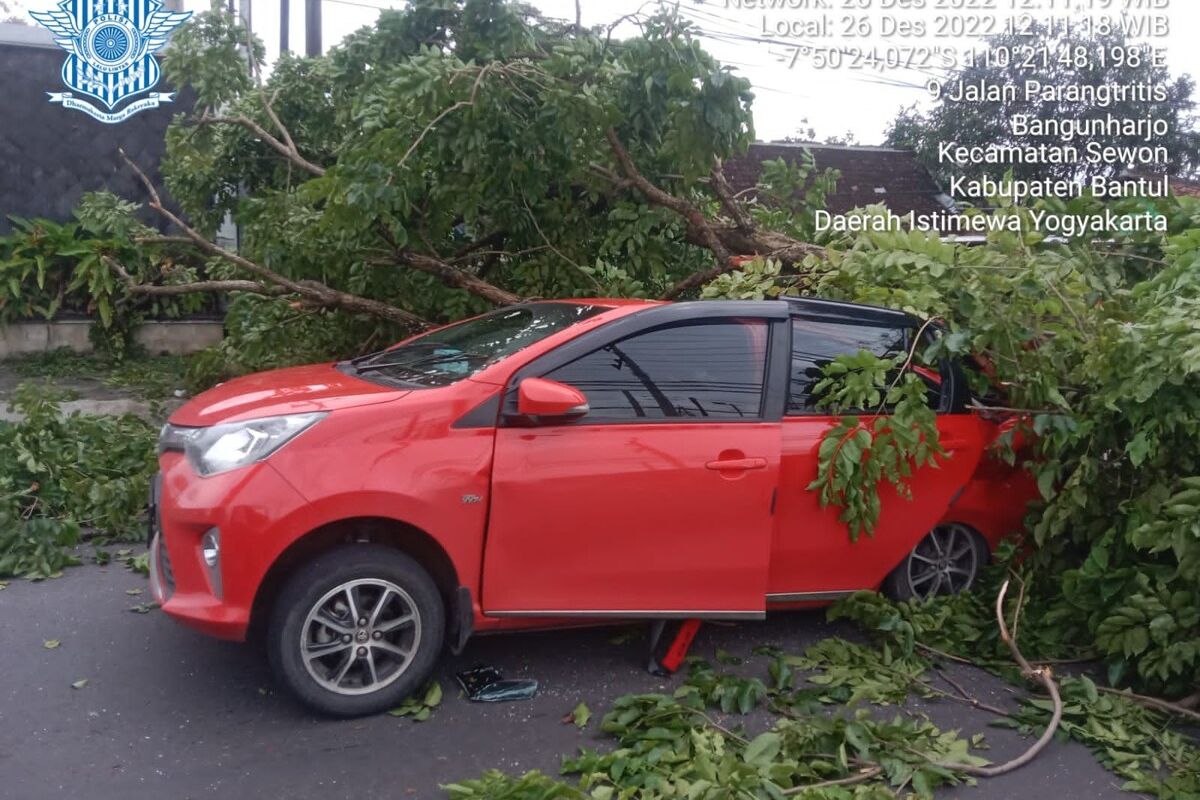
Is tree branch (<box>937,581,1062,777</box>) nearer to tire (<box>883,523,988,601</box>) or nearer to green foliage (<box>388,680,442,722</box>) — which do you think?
tire (<box>883,523,988,601</box>)

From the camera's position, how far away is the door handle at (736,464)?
439 centimetres

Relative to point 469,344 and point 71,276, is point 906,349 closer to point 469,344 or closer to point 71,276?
point 469,344

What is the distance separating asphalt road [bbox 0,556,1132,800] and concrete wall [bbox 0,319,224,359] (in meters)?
6.46

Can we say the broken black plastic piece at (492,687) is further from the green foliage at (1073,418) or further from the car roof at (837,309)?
the car roof at (837,309)

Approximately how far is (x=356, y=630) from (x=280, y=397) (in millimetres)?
976

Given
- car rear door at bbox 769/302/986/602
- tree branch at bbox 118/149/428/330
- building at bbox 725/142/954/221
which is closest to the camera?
car rear door at bbox 769/302/986/602

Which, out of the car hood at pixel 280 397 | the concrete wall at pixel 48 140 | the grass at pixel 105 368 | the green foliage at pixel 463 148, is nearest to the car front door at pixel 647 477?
the car hood at pixel 280 397

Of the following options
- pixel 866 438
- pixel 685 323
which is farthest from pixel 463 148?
pixel 866 438

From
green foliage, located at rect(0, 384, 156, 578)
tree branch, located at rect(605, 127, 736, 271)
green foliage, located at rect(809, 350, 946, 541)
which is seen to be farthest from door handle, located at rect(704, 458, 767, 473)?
green foliage, located at rect(0, 384, 156, 578)

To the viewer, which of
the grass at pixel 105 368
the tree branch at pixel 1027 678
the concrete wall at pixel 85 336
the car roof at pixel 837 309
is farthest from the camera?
the concrete wall at pixel 85 336

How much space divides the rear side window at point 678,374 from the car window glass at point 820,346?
0.61 ft

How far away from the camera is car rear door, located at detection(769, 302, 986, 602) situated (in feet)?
15.3

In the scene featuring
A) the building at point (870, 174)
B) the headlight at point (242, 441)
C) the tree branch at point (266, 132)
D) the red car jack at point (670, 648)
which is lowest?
the red car jack at point (670, 648)

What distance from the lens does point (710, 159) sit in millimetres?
6355
